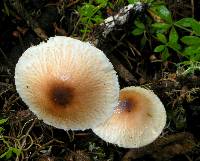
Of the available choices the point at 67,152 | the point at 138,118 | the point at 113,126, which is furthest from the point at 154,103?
the point at 67,152

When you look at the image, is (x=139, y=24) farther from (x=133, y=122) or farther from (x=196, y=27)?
(x=133, y=122)

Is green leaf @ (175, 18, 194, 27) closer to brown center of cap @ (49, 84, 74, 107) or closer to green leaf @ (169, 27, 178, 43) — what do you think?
green leaf @ (169, 27, 178, 43)

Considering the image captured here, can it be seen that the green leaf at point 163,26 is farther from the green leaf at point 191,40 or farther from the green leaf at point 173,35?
the green leaf at point 191,40

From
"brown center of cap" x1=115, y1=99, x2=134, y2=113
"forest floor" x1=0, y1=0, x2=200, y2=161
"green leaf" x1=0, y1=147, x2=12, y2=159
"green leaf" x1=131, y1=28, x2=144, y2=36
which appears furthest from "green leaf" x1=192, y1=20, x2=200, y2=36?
"green leaf" x1=0, y1=147, x2=12, y2=159

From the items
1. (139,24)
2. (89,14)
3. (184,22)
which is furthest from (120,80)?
(184,22)

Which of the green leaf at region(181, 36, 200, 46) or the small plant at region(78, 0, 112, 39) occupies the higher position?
the small plant at region(78, 0, 112, 39)

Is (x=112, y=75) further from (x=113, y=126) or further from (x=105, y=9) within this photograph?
(x=105, y=9)
